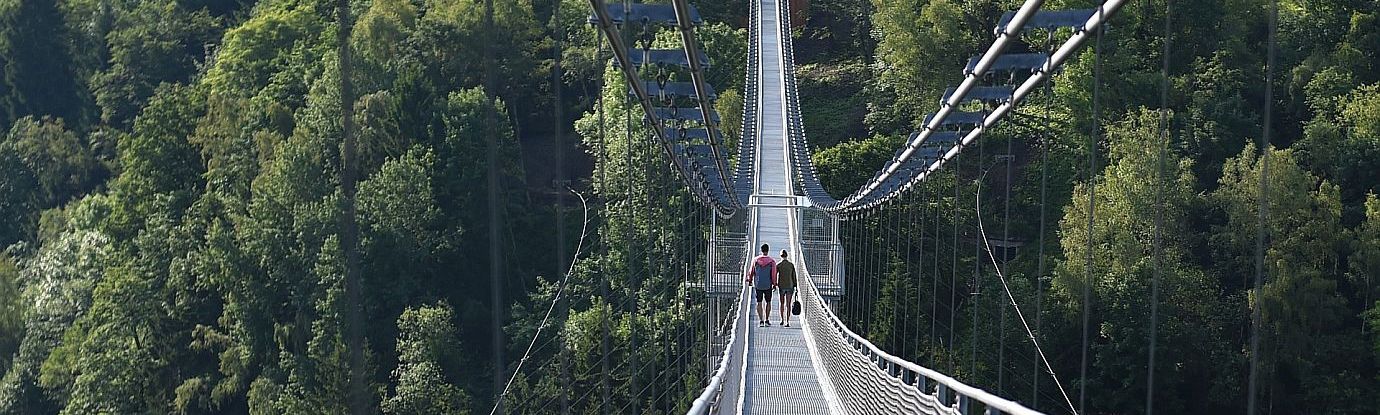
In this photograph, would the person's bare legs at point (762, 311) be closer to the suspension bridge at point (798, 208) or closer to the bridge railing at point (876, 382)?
the suspension bridge at point (798, 208)

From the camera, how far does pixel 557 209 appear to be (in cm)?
1809

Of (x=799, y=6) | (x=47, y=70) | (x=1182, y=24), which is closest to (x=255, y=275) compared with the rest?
(x=799, y=6)

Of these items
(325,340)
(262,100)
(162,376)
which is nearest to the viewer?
(325,340)

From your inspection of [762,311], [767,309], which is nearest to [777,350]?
[767,309]

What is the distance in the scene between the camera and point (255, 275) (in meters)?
45.7

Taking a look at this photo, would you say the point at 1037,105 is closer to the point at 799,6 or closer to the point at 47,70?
the point at 799,6

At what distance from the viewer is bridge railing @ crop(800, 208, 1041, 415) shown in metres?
5.88

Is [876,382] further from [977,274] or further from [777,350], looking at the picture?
[977,274]

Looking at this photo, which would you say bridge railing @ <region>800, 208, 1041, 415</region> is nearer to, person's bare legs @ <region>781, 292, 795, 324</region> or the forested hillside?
person's bare legs @ <region>781, 292, 795, 324</region>

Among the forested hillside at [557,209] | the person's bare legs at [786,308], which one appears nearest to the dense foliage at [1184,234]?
the forested hillside at [557,209]

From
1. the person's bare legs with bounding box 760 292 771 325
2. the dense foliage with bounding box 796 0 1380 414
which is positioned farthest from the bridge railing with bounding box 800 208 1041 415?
the dense foliage with bounding box 796 0 1380 414

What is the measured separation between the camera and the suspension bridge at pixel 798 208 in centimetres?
864

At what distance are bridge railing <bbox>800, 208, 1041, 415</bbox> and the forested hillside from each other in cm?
465

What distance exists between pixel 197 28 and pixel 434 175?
86.1 feet
